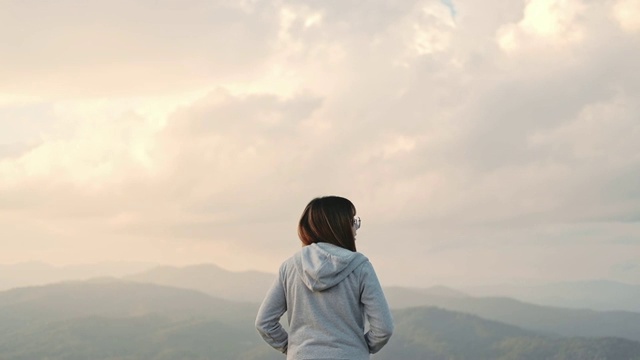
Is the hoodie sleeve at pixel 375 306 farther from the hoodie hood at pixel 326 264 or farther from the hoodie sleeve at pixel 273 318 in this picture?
the hoodie sleeve at pixel 273 318

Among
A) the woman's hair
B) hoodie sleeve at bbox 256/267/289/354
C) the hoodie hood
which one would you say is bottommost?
hoodie sleeve at bbox 256/267/289/354

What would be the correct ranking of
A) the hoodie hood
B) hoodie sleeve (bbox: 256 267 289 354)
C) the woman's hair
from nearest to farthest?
the hoodie hood → the woman's hair → hoodie sleeve (bbox: 256 267 289 354)

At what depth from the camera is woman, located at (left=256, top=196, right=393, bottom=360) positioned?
565cm

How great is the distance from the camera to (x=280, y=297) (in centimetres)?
602

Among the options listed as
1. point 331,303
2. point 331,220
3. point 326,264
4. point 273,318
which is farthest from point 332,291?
point 273,318

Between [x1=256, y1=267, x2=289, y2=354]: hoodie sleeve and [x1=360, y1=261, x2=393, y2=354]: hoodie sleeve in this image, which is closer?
[x1=360, y1=261, x2=393, y2=354]: hoodie sleeve

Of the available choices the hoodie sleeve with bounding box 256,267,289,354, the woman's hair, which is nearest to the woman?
the woman's hair

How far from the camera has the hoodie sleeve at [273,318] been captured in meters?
6.05

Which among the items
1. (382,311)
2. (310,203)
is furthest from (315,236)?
(382,311)

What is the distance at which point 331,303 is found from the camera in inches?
228

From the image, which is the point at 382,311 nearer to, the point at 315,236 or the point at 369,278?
the point at 369,278

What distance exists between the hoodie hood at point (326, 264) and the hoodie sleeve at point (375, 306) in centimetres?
12

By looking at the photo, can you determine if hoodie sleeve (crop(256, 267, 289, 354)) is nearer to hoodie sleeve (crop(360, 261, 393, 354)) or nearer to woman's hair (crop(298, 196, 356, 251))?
woman's hair (crop(298, 196, 356, 251))

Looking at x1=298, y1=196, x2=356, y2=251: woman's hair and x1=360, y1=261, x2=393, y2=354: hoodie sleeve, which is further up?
x1=298, y1=196, x2=356, y2=251: woman's hair
